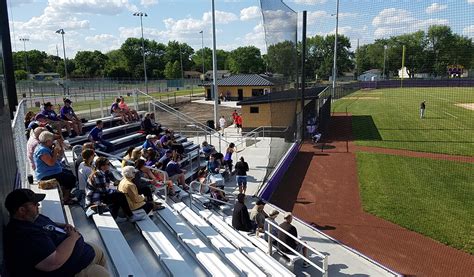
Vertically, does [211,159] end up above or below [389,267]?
above

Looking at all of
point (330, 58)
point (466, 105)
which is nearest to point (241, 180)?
point (330, 58)

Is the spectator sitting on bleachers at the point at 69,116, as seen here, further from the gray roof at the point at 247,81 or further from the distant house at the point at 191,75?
the distant house at the point at 191,75

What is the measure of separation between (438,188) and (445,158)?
17.7ft

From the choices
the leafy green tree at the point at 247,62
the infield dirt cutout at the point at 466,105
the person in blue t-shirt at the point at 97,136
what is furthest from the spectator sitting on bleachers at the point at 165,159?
the leafy green tree at the point at 247,62

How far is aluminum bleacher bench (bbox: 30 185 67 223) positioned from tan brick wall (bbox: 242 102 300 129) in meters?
8.08

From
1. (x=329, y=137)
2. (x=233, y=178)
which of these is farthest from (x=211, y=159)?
(x=329, y=137)

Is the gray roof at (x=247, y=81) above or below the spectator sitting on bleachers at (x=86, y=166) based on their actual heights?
above

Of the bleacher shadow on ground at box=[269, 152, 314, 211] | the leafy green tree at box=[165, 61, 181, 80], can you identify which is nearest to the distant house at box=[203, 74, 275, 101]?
the bleacher shadow on ground at box=[269, 152, 314, 211]

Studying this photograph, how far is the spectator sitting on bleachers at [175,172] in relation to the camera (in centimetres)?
917

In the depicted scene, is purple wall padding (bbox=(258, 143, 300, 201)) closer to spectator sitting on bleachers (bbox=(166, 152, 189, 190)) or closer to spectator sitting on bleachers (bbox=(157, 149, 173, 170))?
spectator sitting on bleachers (bbox=(166, 152, 189, 190))

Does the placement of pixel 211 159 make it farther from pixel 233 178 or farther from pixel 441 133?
pixel 441 133

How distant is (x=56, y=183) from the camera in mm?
5230

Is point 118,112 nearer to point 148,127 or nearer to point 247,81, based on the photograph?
point 148,127

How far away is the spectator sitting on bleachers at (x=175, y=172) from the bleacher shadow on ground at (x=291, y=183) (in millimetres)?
3128
